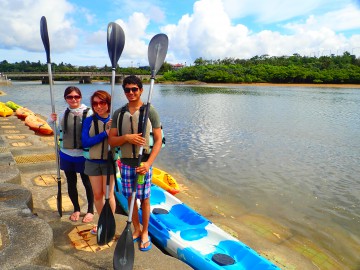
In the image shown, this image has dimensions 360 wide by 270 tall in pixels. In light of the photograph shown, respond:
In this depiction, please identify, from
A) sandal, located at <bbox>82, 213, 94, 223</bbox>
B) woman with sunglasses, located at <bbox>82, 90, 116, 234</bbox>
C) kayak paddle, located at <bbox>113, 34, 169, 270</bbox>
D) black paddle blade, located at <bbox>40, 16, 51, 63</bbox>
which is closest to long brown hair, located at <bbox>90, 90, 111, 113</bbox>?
woman with sunglasses, located at <bbox>82, 90, 116, 234</bbox>

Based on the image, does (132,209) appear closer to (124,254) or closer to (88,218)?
(124,254)

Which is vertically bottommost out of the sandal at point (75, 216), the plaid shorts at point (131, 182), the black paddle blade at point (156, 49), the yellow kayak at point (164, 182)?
the yellow kayak at point (164, 182)

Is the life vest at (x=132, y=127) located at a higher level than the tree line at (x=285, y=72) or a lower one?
lower

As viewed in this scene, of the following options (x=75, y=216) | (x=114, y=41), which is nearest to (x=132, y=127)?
(x=114, y=41)

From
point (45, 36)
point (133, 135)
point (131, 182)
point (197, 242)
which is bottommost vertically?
point (197, 242)

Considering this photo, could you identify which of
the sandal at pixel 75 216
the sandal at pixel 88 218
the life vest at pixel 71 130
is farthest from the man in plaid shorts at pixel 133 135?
the sandal at pixel 75 216

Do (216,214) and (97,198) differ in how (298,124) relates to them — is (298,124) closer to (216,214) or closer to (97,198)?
(216,214)

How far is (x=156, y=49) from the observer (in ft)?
12.4

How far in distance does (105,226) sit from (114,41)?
242cm

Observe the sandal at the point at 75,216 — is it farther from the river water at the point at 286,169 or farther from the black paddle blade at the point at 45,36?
the river water at the point at 286,169

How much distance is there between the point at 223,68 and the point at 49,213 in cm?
9507

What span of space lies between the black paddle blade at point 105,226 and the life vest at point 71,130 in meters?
1.01

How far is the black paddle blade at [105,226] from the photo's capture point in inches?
145

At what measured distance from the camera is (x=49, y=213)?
483 centimetres
